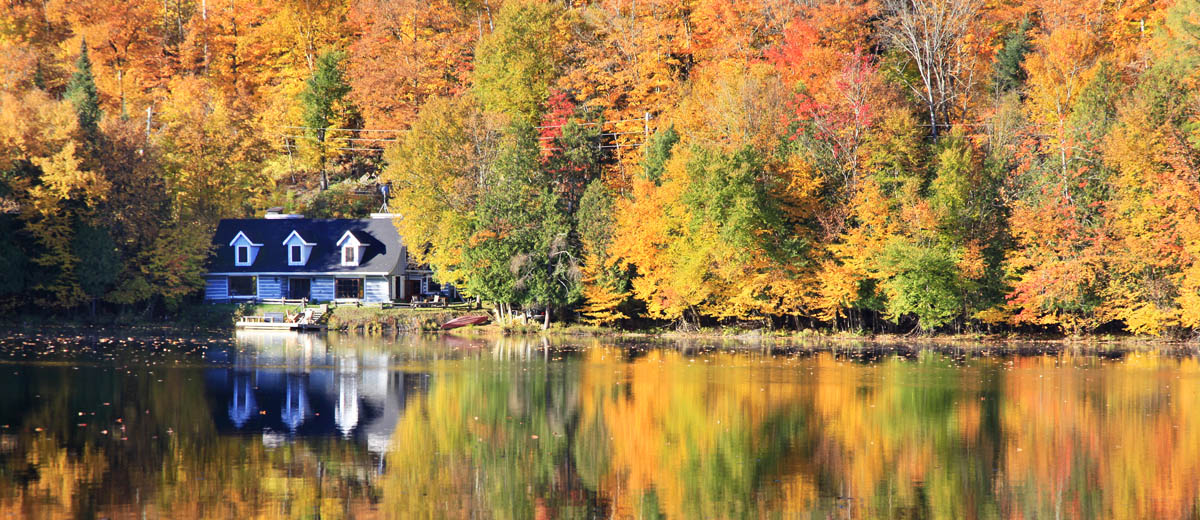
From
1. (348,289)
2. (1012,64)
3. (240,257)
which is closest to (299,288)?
(348,289)

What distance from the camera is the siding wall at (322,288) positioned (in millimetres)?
74750

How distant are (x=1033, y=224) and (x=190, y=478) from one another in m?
44.1

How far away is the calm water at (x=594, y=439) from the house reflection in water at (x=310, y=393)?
0.49 ft

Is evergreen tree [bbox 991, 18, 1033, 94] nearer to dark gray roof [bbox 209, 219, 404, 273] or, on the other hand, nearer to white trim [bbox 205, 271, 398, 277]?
dark gray roof [bbox 209, 219, 404, 273]

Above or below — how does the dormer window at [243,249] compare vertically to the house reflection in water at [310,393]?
above

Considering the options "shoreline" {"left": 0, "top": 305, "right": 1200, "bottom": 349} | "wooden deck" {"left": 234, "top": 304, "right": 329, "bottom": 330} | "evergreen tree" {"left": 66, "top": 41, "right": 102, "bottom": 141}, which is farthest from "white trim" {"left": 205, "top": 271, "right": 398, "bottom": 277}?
"evergreen tree" {"left": 66, "top": 41, "right": 102, "bottom": 141}

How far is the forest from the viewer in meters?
54.4

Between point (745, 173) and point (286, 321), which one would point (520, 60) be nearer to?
point (286, 321)

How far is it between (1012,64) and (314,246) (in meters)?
46.1

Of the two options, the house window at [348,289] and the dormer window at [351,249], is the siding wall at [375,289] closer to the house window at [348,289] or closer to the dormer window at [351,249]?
the house window at [348,289]

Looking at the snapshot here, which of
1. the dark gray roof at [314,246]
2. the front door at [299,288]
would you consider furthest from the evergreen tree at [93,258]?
the front door at [299,288]

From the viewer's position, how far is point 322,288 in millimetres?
75000

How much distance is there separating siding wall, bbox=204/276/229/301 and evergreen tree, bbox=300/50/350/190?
14969 millimetres

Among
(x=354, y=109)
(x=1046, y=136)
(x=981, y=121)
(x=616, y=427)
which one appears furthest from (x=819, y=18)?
(x=616, y=427)
